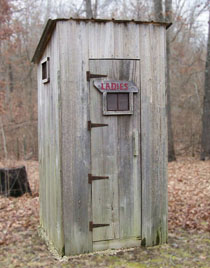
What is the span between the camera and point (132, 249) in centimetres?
476

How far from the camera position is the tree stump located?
25.9 feet

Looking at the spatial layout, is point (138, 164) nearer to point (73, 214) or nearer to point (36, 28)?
point (73, 214)

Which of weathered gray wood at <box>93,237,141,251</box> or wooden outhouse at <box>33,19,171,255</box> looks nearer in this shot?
wooden outhouse at <box>33,19,171,255</box>

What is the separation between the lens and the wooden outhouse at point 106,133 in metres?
4.48

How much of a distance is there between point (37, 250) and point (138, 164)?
1929mm

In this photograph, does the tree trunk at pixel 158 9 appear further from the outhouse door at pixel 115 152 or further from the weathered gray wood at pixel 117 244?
the weathered gray wood at pixel 117 244

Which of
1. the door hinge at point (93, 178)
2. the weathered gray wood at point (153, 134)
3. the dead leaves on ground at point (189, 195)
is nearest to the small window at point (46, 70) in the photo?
the weathered gray wood at point (153, 134)

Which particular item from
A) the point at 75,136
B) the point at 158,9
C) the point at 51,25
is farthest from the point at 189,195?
the point at 158,9

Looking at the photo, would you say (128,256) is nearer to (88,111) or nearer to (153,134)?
(153,134)

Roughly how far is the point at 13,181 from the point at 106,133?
416 centimetres

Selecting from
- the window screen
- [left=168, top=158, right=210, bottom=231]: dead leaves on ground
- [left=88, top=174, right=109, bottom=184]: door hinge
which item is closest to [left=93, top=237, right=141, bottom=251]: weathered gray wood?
[left=88, top=174, right=109, bottom=184]: door hinge

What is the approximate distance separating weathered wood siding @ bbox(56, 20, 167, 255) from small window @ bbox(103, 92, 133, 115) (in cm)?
20

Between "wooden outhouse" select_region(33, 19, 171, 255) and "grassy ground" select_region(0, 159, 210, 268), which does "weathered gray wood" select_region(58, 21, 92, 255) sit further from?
"grassy ground" select_region(0, 159, 210, 268)

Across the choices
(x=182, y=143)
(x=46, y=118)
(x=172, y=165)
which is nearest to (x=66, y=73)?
(x=46, y=118)
